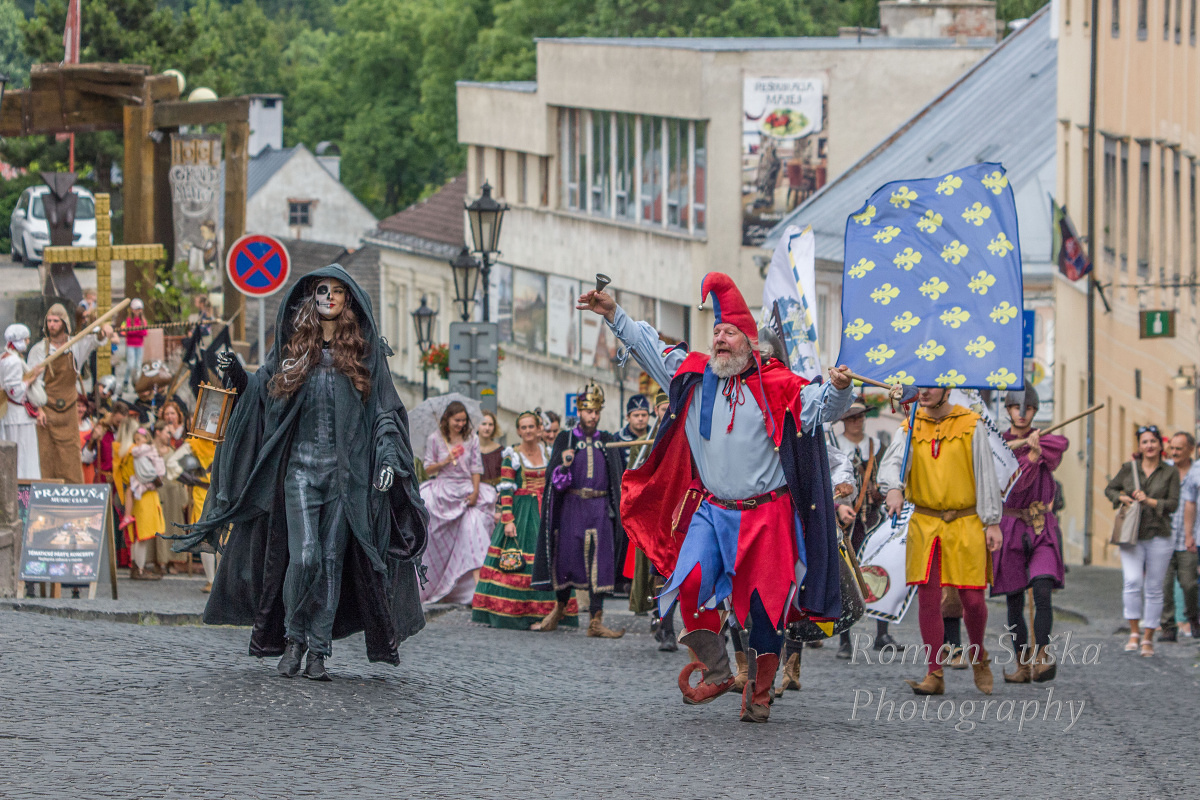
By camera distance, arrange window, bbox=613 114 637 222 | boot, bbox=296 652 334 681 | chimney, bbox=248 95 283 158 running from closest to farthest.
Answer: boot, bbox=296 652 334 681 < window, bbox=613 114 637 222 < chimney, bbox=248 95 283 158

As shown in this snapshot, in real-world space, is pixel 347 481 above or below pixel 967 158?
below

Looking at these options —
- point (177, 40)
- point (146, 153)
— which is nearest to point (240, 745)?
point (146, 153)

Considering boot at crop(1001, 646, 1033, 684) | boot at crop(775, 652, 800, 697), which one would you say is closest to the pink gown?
boot at crop(1001, 646, 1033, 684)

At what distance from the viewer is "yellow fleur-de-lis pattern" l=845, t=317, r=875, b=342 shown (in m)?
10.8

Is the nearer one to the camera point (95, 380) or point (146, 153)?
point (95, 380)

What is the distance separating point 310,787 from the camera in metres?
7.70

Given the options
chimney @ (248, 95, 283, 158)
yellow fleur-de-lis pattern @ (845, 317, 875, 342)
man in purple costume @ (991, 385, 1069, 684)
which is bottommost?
man in purple costume @ (991, 385, 1069, 684)

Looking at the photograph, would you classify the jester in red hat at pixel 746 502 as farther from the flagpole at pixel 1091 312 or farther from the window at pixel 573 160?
the window at pixel 573 160

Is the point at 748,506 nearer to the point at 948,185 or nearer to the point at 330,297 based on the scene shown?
the point at 330,297

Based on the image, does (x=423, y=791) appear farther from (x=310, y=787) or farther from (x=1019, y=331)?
(x=1019, y=331)

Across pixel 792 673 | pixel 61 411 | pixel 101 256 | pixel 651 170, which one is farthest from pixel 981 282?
pixel 651 170

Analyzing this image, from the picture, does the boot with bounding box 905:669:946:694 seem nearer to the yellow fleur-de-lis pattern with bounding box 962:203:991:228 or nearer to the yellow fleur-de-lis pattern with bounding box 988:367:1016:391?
the yellow fleur-de-lis pattern with bounding box 988:367:1016:391

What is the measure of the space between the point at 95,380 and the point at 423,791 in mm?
16918

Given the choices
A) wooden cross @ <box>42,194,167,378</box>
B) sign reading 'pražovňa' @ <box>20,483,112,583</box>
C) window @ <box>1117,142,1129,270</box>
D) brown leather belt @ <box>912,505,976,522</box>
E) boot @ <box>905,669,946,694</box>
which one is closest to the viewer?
boot @ <box>905,669,946,694</box>
